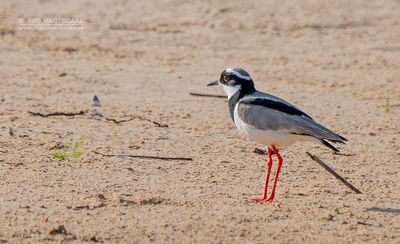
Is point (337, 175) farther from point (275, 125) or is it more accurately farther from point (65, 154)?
point (65, 154)

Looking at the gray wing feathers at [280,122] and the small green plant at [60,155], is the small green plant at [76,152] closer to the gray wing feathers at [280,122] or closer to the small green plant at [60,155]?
the small green plant at [60,155]

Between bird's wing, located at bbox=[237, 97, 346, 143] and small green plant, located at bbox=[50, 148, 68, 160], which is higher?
bird's wing, located at bbox=[237, 97, 346, 143]

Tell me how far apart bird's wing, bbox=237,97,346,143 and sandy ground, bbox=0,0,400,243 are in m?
0.57

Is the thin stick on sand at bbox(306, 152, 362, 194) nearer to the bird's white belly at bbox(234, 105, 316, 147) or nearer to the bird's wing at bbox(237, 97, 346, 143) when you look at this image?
the bird's white belly at bbox(234, 105, 316, 147)

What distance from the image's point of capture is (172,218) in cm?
754

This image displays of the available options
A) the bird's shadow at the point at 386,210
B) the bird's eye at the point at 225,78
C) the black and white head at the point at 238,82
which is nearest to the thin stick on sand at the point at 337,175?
the bird's shadow at the point at 386,210

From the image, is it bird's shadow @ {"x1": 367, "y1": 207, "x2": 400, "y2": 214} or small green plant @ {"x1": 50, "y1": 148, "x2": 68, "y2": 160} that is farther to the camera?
small green plant @ {"x1": 50, "y1": 148, "x2": 68, "y2": 160}

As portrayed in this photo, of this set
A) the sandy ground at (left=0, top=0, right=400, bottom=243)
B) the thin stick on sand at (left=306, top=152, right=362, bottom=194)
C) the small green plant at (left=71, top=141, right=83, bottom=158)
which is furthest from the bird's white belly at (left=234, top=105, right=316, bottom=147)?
the small green plant at (left=71, top=141, right=83, bottom=158)

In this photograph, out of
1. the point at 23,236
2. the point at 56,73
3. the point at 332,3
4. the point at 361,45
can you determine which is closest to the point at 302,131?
the point at 23,236

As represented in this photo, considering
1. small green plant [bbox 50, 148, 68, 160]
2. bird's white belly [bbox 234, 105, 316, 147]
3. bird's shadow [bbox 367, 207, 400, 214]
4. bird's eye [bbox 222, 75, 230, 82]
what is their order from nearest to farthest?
bird's shadow [bbox 367, 207, 400, 214]
bird's white belly [bbox 234, 105, 316, 147]
bird's eye [bbox 222, 75, 230, 82]
small green plant [bbox 50, 148, 68, 160]

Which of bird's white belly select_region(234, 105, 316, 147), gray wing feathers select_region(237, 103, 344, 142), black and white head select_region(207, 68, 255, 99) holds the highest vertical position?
black and white head select_region(207, 68, 255, 99)

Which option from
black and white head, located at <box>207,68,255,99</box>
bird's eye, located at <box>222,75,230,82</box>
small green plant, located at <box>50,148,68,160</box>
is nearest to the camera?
black and white head, located at <box>207,68,255,99</box>

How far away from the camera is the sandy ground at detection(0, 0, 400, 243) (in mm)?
7535

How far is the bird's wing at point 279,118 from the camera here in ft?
26.0
